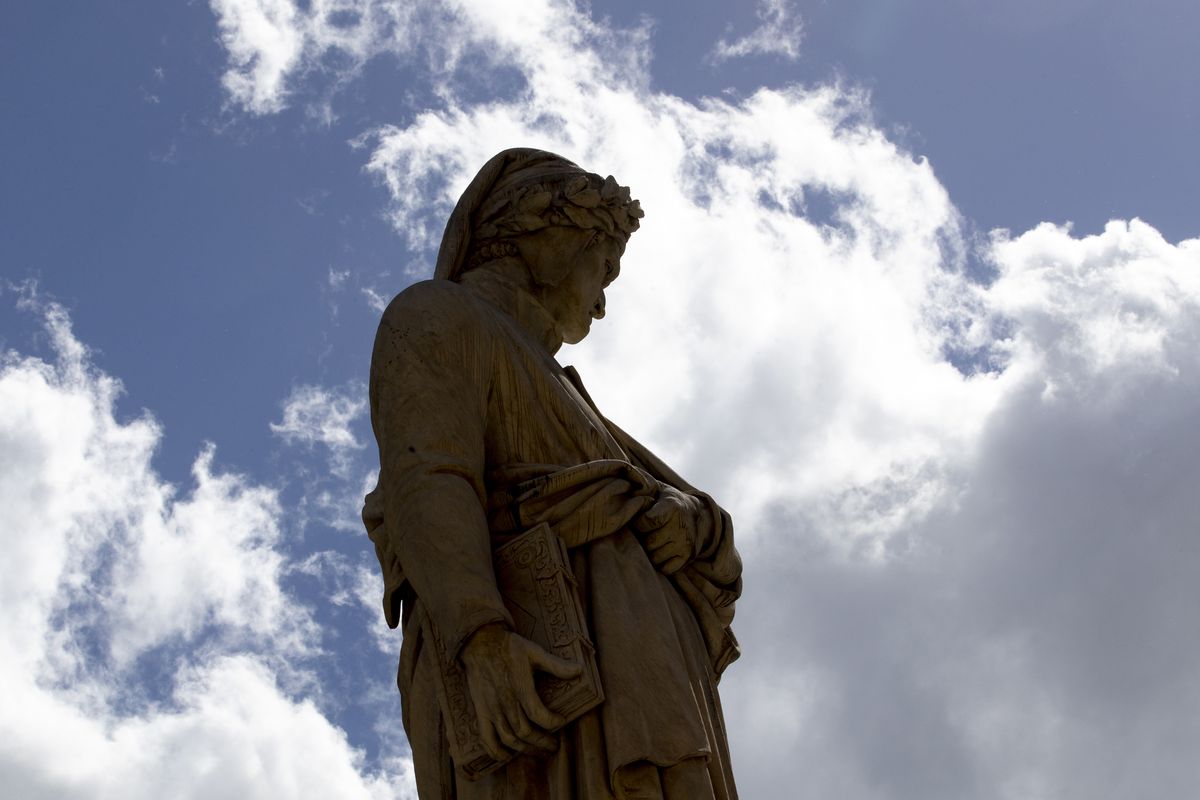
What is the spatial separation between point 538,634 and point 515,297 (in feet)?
7.38

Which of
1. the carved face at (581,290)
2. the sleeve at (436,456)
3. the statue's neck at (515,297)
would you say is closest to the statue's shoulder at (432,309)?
the sleeve at (436,456)

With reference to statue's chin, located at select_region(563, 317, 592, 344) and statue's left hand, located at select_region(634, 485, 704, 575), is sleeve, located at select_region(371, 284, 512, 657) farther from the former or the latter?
statue's chin, located at select_region(563, 317, 592, 344)

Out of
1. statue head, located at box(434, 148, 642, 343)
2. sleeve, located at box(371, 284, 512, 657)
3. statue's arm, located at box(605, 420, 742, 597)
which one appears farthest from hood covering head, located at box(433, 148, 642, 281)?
statue's arm, located at box(605, 420, 742, 597)

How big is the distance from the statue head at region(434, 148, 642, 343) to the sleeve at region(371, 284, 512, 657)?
800 mm

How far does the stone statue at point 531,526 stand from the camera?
22.1ft

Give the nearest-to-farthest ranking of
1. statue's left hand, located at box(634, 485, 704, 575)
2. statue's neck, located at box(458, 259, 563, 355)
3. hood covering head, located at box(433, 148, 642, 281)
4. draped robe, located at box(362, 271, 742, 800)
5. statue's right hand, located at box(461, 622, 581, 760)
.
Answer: statue's right hand, located at box(461, 622, 581, 760) → draped robe, located at box(362, 271, 742, 800) → statue's left hand, located at box(634, 485, 704, 575) → statue's neck, located at box(458, 259, 563, 355) → hood covering head, located at box(433, 148, 642, 281)

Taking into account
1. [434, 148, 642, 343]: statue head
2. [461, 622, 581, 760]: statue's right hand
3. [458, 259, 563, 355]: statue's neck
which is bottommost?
[461, 622, 581, 760]: statue's right hand

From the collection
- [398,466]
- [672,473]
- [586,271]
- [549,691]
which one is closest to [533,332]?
[586,271]

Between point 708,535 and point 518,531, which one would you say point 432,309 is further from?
point 708,535

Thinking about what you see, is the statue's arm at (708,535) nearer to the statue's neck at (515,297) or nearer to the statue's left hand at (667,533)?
A: the statue's left hand at (667,533)

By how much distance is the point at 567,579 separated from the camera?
7117 millimetres

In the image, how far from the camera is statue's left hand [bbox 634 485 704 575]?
25.3 feet

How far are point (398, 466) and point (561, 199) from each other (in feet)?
6.98

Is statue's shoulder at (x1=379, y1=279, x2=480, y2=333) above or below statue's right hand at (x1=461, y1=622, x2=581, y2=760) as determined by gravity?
above
